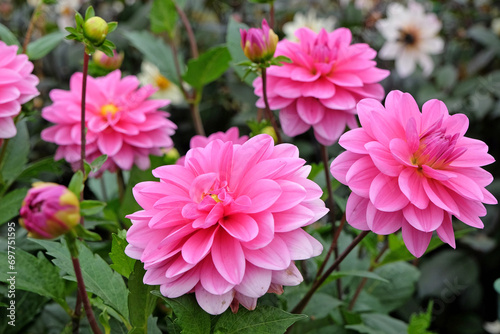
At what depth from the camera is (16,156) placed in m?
0.69

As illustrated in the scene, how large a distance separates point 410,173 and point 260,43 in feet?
0.72

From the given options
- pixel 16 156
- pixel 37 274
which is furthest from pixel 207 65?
pixel 37 274

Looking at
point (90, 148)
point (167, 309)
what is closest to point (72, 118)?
point (90, 148)

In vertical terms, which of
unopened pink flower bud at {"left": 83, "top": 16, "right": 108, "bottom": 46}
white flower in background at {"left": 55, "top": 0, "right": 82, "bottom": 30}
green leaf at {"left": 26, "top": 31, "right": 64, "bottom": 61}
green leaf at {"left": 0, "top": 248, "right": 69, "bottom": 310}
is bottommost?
white flower in background at {"left": 55, "top": 0, "right": 82, "bottom": 30}

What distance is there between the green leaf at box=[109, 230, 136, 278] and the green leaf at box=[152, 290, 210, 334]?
0.21ft

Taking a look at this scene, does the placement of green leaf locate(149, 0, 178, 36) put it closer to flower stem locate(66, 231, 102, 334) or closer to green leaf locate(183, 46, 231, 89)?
green leaf locate(183, 46, 231, 89)

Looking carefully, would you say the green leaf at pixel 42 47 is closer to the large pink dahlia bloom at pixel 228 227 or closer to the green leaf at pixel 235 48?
the green leaf at pixel 235 48

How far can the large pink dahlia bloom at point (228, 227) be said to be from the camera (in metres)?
0.39

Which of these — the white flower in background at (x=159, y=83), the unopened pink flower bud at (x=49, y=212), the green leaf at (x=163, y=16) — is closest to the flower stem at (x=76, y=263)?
the unopened pink flower bud at (x=49, y=212)

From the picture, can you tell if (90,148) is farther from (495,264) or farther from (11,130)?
(495,264)

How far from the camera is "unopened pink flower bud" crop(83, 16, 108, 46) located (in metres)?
0.48

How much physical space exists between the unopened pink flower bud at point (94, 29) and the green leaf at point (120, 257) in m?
0.19

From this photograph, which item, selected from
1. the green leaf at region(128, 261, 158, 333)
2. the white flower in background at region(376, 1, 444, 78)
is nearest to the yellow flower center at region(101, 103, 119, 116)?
the green leaf at region(128, 261, 158, 333)

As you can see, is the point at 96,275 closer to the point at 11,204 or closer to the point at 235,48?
the point at 11,204
